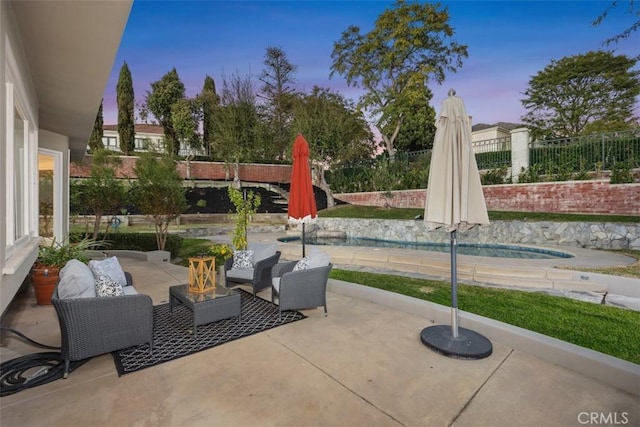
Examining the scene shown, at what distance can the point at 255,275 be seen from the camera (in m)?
4.73

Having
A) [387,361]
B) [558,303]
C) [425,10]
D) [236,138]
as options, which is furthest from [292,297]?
[425,10]

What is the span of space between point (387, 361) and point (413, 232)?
34.1 feet

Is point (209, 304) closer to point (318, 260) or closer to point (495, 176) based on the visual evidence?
point (318, 260)

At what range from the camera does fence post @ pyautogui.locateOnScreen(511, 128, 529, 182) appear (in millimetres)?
13156

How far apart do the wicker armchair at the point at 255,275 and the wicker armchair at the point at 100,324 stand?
183 cm

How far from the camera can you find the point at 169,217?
8.94 metres

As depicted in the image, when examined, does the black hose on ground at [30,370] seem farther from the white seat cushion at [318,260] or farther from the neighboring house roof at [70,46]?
the neighboring house roof at [70,46]

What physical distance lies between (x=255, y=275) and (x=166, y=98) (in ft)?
84.4

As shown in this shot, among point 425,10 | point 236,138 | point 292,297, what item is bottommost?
point 292,297

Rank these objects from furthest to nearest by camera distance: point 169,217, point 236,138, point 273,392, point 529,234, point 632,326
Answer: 1. point 236,138
2. point 529,234
3. point 169,217
4. point 632,326
5. point 273,392

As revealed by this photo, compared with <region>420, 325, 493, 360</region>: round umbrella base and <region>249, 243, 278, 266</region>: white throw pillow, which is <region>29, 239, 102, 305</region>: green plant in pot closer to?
<region>249, 243, 278, 266</region>: white throw pillow

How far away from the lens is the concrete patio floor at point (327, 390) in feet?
7.14

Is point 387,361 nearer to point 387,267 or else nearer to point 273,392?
point 273,392

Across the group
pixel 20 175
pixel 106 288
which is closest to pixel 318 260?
pixel 106 288
